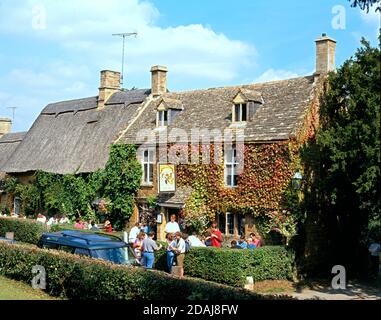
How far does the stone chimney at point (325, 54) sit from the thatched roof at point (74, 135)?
1184 centimetres

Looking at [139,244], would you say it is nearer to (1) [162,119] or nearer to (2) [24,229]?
(2) [24,229]

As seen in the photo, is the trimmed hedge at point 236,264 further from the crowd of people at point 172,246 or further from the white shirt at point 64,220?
the white shirt at point 64,220

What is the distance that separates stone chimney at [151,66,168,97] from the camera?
32.8 metres

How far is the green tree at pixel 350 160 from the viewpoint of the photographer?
724 inches

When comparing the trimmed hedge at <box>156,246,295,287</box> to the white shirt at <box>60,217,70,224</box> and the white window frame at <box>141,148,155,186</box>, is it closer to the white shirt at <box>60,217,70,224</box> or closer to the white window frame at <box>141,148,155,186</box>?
the white window frame at <box>141,148,155,186</box>

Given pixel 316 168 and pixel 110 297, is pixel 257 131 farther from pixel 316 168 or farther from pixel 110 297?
pixel 110 297

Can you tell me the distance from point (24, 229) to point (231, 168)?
11192mm

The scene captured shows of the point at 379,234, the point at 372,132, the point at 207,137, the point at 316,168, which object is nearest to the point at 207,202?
the point at 207,137

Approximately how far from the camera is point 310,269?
22922mm

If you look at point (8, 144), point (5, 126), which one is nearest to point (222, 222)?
point (8, 144)

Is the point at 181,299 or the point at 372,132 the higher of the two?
the point at 372,132

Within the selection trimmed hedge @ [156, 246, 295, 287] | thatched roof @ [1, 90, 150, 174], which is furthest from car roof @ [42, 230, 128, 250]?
thatched roof @ [1, 90, 150, 174]

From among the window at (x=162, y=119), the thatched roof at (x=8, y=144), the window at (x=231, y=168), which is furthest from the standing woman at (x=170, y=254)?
the thatched roof at (x=8, y=144)

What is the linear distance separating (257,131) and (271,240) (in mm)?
4851
